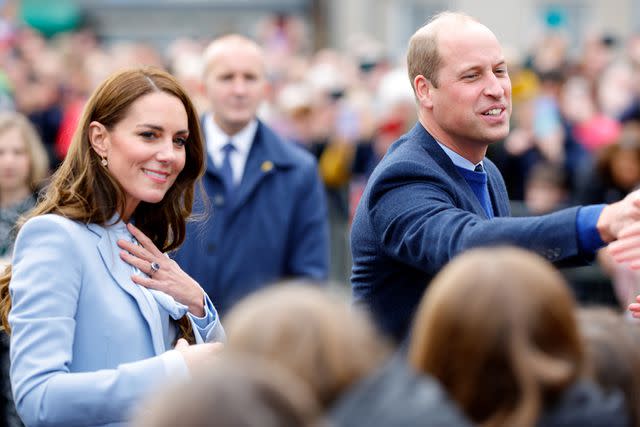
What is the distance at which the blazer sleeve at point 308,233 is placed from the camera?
23.2 ft

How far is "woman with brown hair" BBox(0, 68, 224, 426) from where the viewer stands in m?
3.70

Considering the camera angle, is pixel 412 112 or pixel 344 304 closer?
pixel 344 304

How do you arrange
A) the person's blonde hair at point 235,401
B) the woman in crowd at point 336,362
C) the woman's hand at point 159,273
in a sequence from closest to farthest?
the person's blonde hair at point 235,401 < the woman in crowd at point 336,362 < the woman's hand at point 159,273

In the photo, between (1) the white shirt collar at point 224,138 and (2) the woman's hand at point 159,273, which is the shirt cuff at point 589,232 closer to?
(2) the woman's hand at point 159,273

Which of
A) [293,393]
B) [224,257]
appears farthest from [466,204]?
[224,257]

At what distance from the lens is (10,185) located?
7.70 metres

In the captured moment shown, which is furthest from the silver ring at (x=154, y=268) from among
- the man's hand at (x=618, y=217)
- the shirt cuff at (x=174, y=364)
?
the man's hand at (x=618, y=217)

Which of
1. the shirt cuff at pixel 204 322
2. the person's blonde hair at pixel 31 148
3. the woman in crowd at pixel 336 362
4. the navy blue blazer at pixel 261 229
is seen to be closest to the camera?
the woman in crowd at pixel 336 362

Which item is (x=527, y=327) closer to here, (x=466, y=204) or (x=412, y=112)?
(x=466, y=204)

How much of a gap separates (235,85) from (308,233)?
0.96 m

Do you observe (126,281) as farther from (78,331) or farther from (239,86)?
(239,86)

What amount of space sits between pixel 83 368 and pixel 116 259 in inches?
15.6

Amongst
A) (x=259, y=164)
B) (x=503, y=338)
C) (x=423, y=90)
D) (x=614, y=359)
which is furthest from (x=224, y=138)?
(x=503, y=338)

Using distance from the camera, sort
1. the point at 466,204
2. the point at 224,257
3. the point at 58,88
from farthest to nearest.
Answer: the point at 58,88 → the point at 224,257 → the point at 466,204
